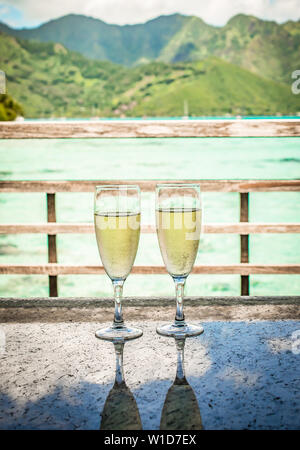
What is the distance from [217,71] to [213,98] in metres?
13.8

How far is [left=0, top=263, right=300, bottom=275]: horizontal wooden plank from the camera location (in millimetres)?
2414

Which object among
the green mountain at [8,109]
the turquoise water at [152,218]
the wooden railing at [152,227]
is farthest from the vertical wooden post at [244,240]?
the green mountain at [8,109]

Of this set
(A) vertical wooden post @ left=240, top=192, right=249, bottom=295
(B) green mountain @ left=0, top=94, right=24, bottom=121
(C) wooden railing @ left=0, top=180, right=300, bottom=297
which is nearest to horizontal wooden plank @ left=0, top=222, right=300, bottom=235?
(C) wooden railing @ left=0, top=180, right=300, bottom=297

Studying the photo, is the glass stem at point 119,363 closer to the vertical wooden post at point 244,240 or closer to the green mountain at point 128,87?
the vertical wooden post at point 244,240

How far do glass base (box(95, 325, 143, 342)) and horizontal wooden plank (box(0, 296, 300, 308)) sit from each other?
0.20 metres

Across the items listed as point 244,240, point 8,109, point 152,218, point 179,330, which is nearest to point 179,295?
point 179,330

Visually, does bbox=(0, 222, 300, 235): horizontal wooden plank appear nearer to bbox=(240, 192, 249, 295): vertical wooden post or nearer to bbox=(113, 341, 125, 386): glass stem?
bbox=(240, 192, 249, 295): vertical wooden post

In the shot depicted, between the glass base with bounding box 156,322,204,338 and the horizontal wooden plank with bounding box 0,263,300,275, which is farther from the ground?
the glass base with bounding box 156,322,204,338

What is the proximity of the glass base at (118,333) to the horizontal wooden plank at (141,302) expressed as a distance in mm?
198

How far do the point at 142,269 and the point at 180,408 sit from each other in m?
1.93

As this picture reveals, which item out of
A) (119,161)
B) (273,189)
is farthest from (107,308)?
(119,161)

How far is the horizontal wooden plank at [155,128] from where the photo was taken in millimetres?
1956

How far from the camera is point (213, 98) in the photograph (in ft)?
303

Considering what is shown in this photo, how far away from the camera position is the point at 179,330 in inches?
27.0
